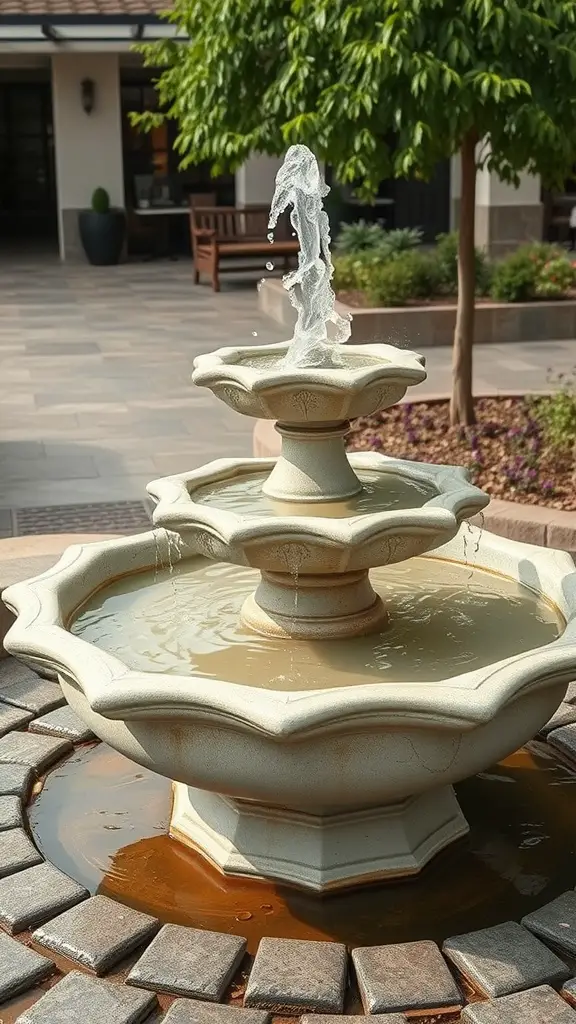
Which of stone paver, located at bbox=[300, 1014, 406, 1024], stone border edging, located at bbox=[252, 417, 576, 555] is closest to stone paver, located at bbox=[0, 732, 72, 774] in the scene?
stone paver, located at bbox=[300, 1014, 406, 1024]

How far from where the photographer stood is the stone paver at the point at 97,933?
11.4 ft

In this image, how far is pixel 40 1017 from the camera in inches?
128

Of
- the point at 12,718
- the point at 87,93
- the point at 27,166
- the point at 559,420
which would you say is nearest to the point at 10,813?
the point at 12,718

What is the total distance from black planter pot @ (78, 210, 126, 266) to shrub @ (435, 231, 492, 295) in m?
7.92

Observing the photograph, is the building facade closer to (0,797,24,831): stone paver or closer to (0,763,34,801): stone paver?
(0,763,34,801): stone paver

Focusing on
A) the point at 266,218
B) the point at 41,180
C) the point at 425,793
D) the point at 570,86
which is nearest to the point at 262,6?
the point at 570,86

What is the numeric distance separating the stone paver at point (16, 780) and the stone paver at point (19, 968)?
2.93 ft

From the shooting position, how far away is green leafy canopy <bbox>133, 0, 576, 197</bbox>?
665 centimetres

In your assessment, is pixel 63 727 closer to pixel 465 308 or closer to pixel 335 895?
pixel 335 895

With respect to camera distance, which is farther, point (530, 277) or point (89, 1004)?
point (530, 277)

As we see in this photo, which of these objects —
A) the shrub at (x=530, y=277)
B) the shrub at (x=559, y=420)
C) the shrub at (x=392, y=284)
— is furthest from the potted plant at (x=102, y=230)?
the shrub at (x=559, y=420)

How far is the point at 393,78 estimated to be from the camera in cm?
673

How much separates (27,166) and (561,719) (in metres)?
25.0

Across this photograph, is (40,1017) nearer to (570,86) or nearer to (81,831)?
(81,831)
